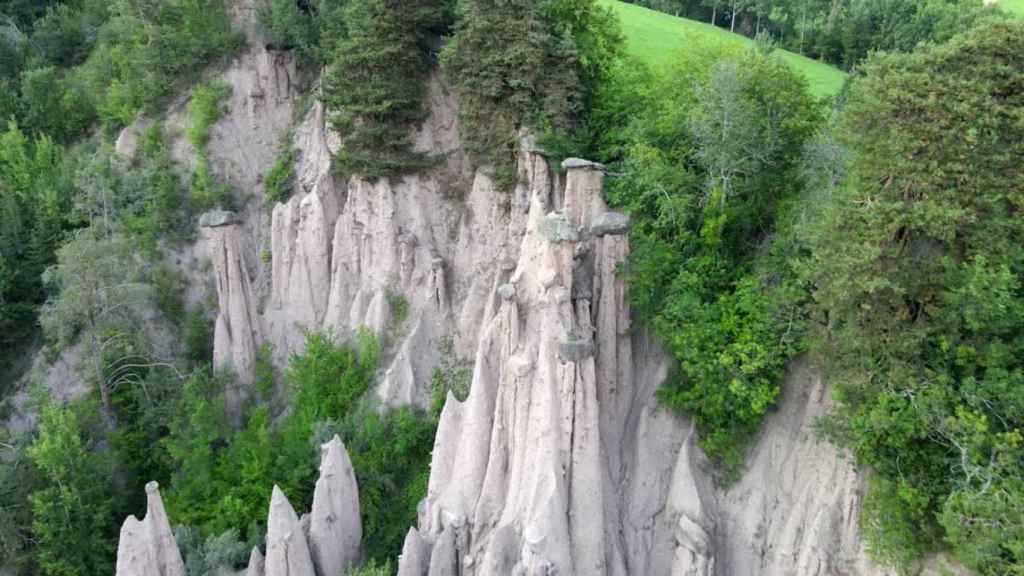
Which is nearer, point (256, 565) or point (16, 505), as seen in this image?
point (256, 565)

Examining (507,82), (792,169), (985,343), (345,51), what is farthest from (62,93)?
(985,343)

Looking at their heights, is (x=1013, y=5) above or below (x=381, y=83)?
above

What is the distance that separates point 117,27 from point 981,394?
1445 inches

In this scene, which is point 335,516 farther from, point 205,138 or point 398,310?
point 205,138

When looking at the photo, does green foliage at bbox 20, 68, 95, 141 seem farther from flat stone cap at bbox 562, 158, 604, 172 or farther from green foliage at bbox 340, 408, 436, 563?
flat stone cap at bbox 562, 158, 604, 172

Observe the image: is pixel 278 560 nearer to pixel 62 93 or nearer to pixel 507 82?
pixel 507 82

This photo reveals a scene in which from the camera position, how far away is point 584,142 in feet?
70.1

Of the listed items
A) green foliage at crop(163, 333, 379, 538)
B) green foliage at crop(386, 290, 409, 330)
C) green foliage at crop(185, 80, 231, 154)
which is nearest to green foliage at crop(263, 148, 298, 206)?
green foliage at crop(185, 80, 231, 154)

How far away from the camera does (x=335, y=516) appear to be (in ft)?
60.8

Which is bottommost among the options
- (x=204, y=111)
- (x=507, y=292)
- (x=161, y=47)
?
(x=507, y=292)

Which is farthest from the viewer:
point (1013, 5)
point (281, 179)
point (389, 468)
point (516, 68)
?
point (1013, 5)

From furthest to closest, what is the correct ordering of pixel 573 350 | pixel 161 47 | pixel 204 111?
pixel 161 47, pixel 204 111, pixel 573 350

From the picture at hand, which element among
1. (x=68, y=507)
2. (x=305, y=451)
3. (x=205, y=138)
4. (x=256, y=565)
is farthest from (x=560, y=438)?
(x=205, y=138)

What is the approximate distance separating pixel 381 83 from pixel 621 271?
11753 millimetres
